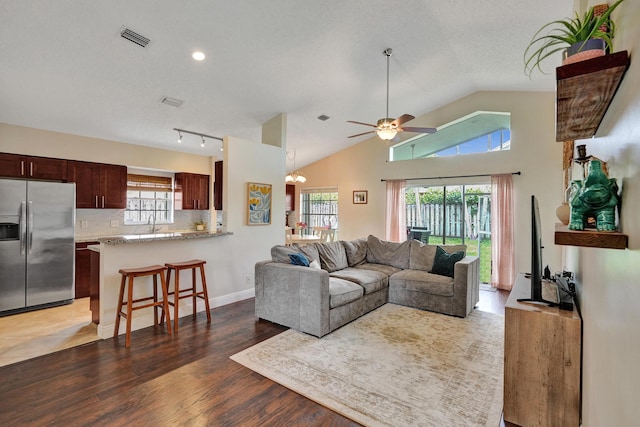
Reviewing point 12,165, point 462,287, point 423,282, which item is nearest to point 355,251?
point 423,282

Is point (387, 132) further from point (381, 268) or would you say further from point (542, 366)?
point (542, 366)

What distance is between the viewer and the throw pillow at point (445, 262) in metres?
4.18

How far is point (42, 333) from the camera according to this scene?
328cm

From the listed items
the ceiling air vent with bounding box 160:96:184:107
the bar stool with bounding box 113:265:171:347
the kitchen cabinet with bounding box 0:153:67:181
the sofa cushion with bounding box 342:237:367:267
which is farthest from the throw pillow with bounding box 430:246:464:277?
the kitchen cabinet with bounding box 0:153:67:181

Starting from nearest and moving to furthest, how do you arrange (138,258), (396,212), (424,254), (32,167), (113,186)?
(138,258), (32,167), (424,254), (113,186), (396,212)

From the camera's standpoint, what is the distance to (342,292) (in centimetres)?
345

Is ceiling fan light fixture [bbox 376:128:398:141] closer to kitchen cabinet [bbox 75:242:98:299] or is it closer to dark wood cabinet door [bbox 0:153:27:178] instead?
kitchen cabinet [bbox 75:242:98:299]

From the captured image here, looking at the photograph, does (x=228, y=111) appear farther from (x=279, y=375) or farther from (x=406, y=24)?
(x=279, y=375)

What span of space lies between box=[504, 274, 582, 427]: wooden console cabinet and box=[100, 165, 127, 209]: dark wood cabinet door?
19.4ft

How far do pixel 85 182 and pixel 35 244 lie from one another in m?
1.26

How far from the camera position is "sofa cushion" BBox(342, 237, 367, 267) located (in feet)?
16.0

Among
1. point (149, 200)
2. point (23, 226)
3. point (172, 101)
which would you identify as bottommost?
point (23, 226)

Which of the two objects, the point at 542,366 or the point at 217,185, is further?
the point at 217,185

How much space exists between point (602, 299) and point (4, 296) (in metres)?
5.88
